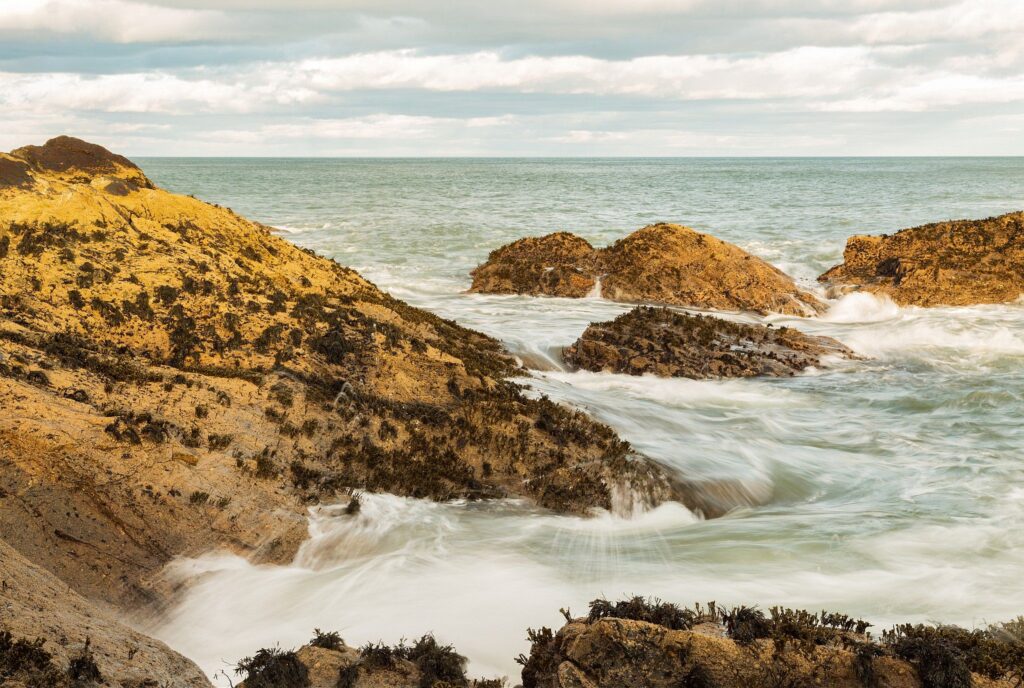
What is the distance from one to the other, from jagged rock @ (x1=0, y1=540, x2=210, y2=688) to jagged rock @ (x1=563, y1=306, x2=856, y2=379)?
10286 millimetres

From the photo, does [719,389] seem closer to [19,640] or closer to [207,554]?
[207,554]

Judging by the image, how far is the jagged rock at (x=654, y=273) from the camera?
861 inches

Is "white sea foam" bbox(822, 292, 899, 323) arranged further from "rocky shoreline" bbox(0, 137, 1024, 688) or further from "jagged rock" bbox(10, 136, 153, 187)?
"jagged rock" bbox(10, 136, 153, 187)

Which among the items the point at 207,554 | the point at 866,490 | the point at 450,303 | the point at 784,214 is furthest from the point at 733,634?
the point at 784,214

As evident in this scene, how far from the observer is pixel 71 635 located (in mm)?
5055

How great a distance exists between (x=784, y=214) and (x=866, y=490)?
43318 millimetres

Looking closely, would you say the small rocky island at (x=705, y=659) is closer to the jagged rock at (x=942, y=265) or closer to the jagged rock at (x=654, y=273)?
the jagged rock at (x=654, y=273)

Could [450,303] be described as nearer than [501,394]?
No

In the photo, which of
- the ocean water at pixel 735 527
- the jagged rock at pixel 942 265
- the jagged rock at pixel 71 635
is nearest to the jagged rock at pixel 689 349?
the ocean water at pixel 735 527

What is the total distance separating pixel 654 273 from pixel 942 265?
7.50 metres

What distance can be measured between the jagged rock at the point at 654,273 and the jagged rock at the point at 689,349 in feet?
15.5

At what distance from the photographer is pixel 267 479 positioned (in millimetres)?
Result: 8117

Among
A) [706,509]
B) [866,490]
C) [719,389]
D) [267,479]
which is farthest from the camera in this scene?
[719,389]

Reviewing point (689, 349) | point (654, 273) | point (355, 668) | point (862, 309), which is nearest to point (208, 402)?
point (355, 668)
